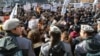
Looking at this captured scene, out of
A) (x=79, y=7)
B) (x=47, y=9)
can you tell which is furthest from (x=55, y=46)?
(x=79, y=7)

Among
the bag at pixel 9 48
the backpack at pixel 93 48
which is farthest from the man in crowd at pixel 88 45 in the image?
the bag at pixel 9 48

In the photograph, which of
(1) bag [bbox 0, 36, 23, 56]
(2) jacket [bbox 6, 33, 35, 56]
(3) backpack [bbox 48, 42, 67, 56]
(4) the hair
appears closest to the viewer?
(1) bag [bbox 0, 36, 23, 56]

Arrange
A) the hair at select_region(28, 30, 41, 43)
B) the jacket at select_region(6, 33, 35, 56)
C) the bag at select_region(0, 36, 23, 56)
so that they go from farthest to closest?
1. the hair at select_region(28, 30, 41, 43)
2. the jacket at select_region(6, 33, 35, 56)
3. the bag at select_region(0, 36, 23, 56)

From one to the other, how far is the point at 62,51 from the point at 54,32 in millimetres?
316

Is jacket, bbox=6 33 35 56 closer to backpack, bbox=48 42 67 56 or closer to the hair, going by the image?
backpack, bbox=48 42 67 56

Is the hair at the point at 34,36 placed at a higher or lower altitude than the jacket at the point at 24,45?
lower

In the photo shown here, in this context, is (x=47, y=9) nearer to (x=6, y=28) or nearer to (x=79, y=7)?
(x=79, y=7)

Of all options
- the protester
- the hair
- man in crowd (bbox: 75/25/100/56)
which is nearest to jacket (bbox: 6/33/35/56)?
the protester

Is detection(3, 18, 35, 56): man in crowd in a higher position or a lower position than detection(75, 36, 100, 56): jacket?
higher

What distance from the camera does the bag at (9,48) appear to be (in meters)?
4.62

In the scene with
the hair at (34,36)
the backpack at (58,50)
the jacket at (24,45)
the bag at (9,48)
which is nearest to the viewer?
the bag at (9,48)

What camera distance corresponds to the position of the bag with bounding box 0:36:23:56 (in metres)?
4.62

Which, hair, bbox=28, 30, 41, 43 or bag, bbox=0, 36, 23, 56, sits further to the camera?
hair, bbox=28, 30, 41, 43

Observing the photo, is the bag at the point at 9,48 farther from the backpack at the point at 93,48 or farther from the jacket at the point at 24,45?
the backpack at the point at 93,48
